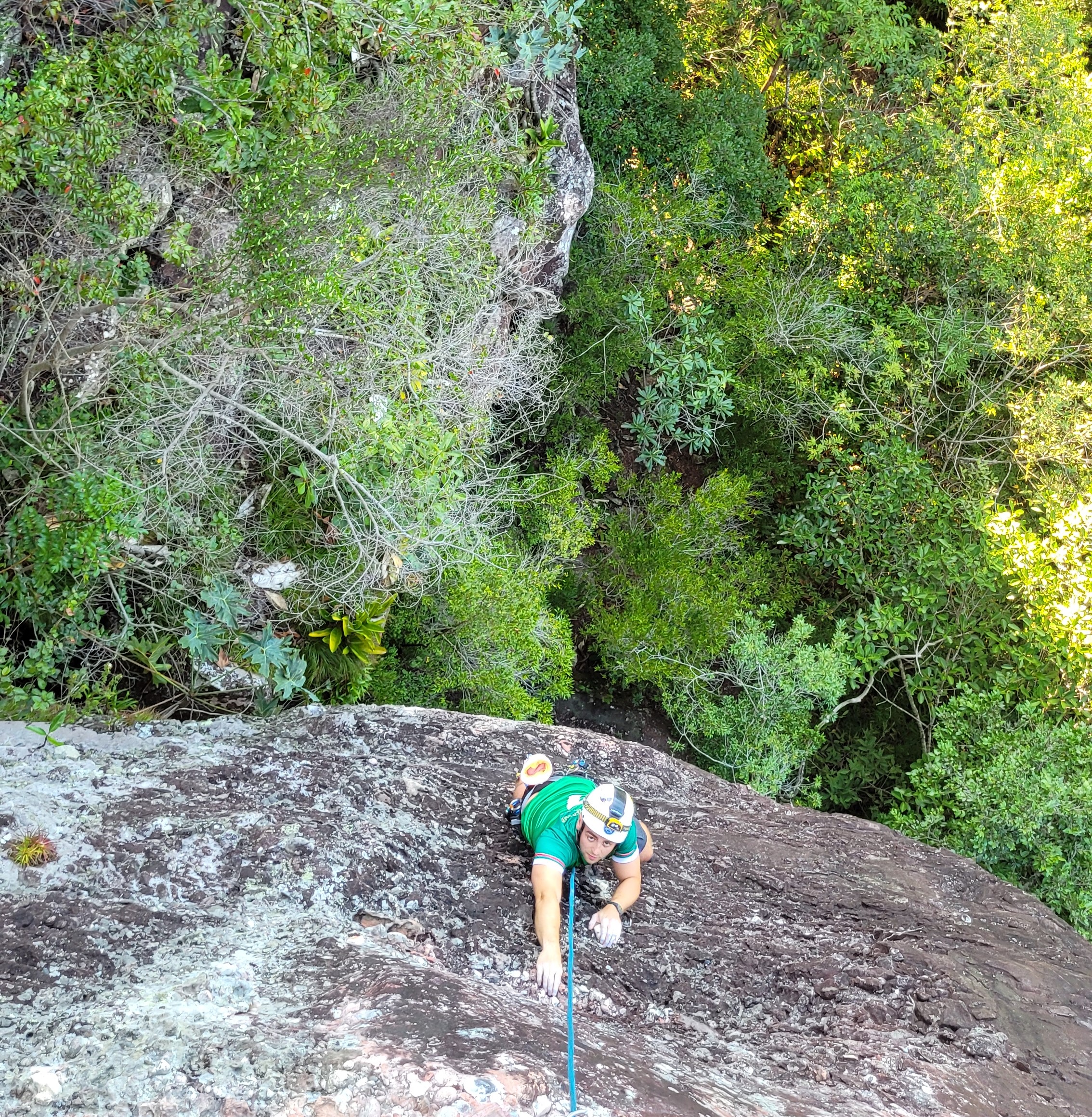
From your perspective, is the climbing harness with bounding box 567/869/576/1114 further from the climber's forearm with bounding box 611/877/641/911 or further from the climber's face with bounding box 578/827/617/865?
the climber's forearm with bounding box 611/877/641/911

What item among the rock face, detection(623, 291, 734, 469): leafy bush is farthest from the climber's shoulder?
detection(623, 291, 734, 469): leafy bush

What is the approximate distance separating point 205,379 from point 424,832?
10.4ft

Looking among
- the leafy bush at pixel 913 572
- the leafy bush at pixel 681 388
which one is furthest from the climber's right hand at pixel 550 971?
the leafy bush at pixel 681 388

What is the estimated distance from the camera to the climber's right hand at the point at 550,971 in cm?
398

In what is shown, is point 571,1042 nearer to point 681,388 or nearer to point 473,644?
point 473,644

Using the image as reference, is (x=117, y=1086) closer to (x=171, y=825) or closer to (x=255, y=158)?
(x=171, y=825)

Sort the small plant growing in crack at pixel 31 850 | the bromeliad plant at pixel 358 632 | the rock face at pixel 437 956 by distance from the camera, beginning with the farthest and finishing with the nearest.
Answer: the bromeliad plant at pixel 358 632, the small plant growing in crack at pixel 31 850, the rock face at pixel 437 956

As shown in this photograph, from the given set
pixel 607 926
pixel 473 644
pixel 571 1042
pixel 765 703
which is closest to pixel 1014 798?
pixel 765 703

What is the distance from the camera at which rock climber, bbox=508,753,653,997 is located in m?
4.09

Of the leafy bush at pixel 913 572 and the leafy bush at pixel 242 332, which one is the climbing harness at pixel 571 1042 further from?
the leafy bush at pixel 913 572

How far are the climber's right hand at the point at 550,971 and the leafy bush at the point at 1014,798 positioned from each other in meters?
5.65

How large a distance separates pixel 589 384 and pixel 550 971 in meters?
7.02

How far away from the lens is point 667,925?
462cm

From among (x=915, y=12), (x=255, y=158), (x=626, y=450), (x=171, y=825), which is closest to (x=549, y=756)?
(x=171, y=825)
